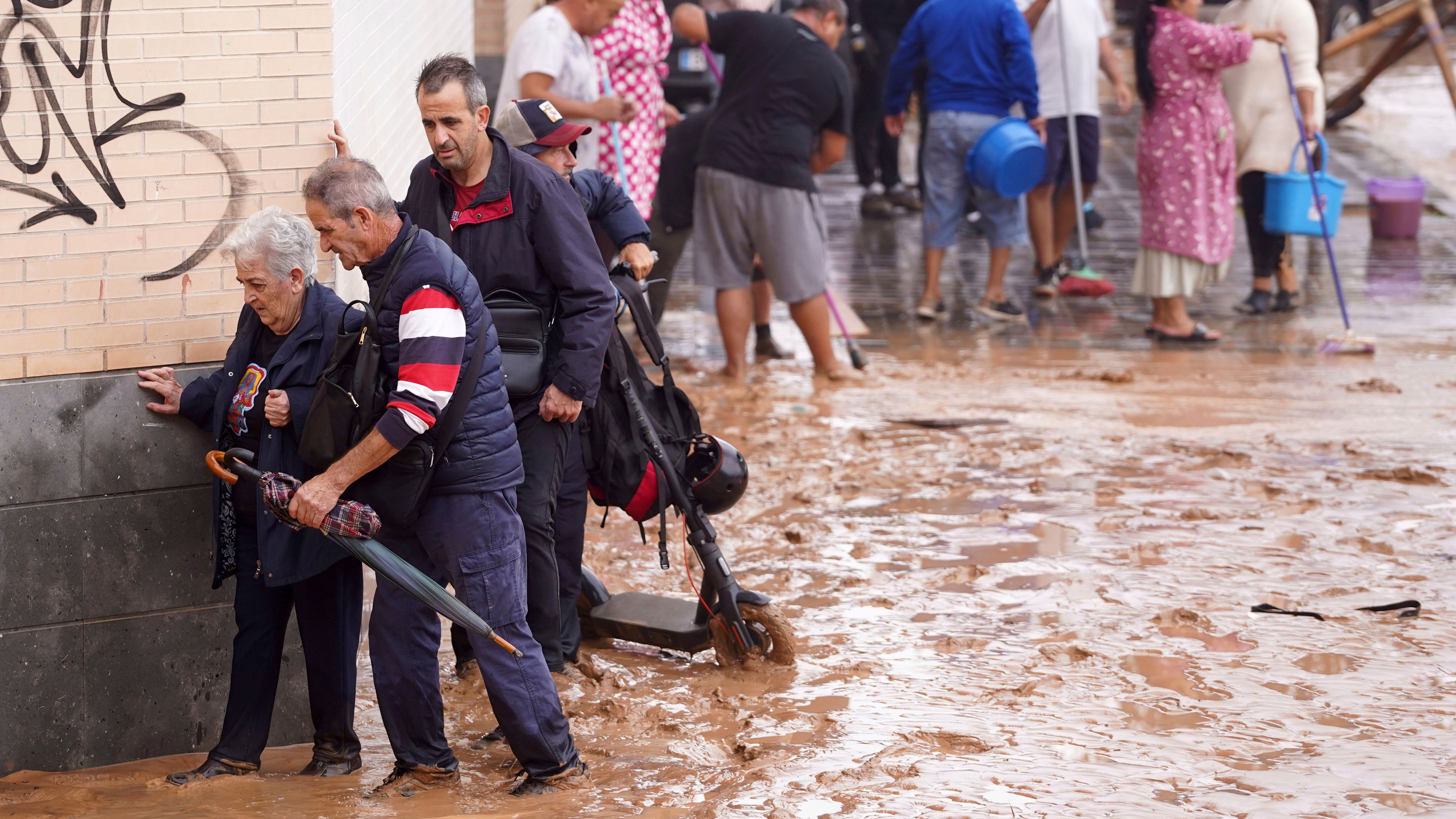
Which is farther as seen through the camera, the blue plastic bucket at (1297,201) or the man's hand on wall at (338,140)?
the blue plastic bucket at (1297,201)

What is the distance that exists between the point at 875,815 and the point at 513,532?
3.65 ft

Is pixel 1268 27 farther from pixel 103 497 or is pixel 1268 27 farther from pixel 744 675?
pixel 103 497

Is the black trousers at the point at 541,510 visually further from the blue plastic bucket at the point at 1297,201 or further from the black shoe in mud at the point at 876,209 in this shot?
the black shoe in mud at the point at 876,209

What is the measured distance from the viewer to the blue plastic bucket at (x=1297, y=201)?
369 inches

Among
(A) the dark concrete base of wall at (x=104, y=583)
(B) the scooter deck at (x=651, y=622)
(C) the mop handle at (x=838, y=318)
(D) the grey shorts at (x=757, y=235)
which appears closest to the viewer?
(A) the dark concrete base of wall at (x=104, y=583)

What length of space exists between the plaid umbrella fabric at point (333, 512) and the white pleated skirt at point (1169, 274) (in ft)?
20.9

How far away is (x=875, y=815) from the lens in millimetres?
3619

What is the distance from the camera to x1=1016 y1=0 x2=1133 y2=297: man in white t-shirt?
1003 centimetres

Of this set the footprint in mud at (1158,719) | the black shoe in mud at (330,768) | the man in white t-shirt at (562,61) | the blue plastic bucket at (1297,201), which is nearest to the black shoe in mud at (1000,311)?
the blue plastic bucket at (1297,201)

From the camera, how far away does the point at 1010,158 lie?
898 cm

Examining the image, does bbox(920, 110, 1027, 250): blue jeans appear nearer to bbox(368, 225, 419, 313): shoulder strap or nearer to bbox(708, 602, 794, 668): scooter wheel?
bbox(708, 602, 794, 668): scooter wheel

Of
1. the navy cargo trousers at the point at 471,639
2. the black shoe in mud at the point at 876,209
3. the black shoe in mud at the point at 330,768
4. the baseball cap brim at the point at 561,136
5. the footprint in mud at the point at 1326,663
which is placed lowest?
the black shoe in mud at the point at 330,768

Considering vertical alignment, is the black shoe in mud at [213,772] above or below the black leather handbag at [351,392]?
below

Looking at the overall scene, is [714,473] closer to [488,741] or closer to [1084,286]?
[488,741]
